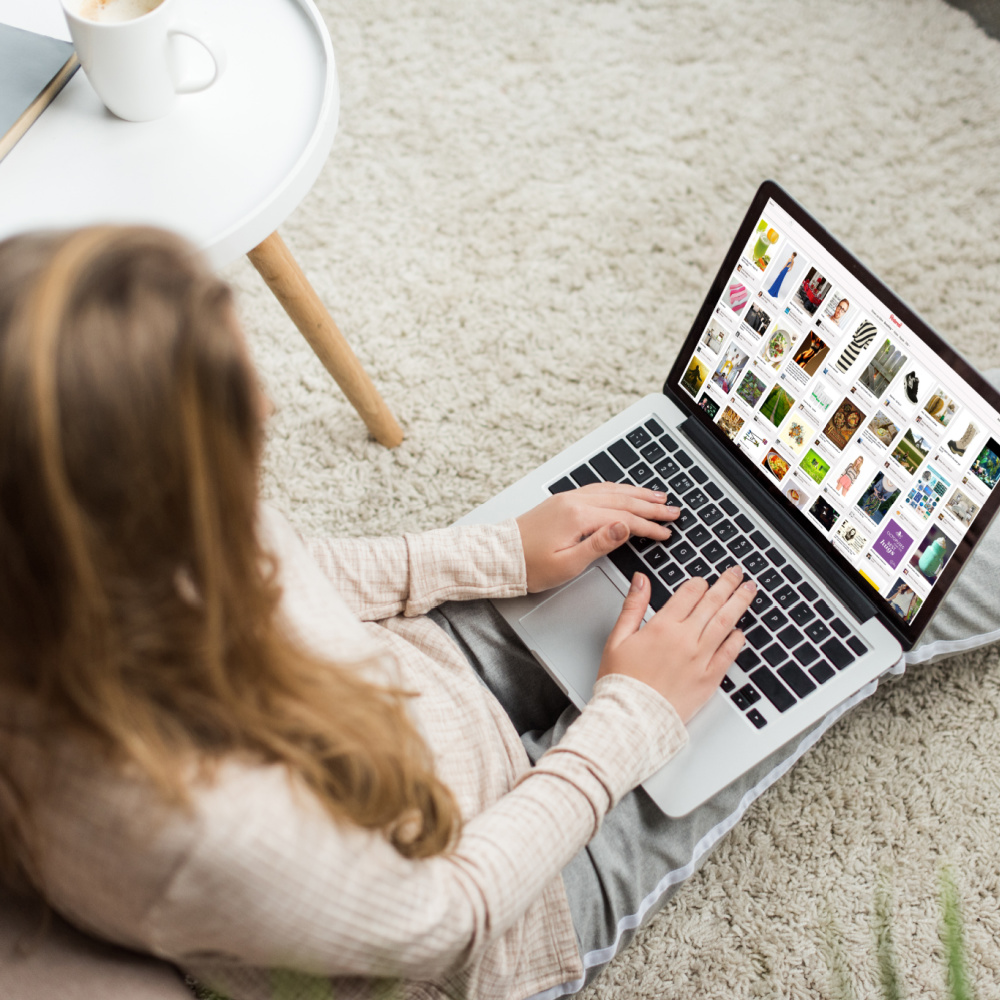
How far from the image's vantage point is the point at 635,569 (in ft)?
2.86

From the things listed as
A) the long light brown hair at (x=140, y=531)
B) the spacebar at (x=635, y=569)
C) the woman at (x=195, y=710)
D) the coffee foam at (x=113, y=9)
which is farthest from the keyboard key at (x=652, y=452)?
the coffee foam at (x=113, y=9)

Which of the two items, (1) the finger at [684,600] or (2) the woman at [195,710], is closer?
(2) the woman at [195,710]

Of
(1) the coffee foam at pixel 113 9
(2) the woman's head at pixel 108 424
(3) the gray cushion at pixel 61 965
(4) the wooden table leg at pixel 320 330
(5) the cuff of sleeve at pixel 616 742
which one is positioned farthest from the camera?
(4) the wooden table leg at pixel 320 330

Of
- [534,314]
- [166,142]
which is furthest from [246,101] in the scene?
[534,314]

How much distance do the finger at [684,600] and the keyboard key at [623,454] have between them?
155 mm

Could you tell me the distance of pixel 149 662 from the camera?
0.46 metres

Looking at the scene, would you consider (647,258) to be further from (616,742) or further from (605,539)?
(616,742)

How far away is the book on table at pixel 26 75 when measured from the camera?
0.84 metres

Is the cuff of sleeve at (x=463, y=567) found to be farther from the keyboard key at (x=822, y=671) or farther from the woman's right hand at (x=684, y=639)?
the keyboard key at (x=822, y=671)

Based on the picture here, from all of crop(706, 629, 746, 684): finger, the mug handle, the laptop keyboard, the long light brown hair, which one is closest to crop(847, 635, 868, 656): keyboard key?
the laptop keyboard

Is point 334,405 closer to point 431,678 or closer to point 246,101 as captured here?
point 246,101

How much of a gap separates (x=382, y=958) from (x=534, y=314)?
3.42 feet

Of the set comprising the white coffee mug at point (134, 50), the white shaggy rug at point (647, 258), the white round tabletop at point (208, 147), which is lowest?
the white shaggy rug at point (647, 258)

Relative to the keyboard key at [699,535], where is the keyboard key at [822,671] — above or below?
below
